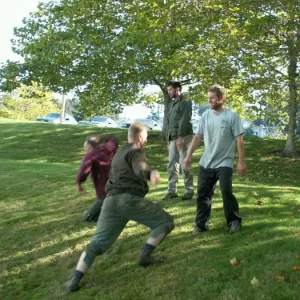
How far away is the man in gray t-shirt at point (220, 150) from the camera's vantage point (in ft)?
19.3

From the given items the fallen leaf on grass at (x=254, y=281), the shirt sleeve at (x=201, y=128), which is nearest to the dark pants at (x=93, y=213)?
the shirt sleeve at (x=201, y=128)

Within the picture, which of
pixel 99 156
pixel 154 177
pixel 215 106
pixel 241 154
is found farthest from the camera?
pixel 99 156

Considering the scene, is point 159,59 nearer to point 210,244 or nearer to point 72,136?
point 72,136

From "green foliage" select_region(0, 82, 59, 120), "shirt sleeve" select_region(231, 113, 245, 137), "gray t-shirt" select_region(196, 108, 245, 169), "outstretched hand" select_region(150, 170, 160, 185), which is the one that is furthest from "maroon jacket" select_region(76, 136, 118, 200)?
"green foliage" select_region(0, 82, 59, 120)

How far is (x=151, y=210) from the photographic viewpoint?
533 centimetres

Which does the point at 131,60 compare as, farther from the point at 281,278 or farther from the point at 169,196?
the point at 281,278

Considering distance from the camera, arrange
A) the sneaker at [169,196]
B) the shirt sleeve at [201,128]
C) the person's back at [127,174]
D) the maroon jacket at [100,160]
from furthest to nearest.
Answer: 1. the sneaker at [169,196]
2. the maroon jacket at [100,160]
3. the shirt sleeve at [201,128]
4. the person's back at [127,174]

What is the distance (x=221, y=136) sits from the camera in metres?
5.95

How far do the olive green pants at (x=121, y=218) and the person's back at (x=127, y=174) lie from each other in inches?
2.9

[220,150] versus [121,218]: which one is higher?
[220,150]

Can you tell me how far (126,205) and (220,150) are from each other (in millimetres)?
1517

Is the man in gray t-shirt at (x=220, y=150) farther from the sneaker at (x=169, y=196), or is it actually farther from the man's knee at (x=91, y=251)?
the sneaker at (x=169, y=196)

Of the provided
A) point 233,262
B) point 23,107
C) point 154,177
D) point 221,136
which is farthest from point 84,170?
point 23,107

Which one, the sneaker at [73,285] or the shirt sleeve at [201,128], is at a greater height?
the shirt sleeve at [201,128]
